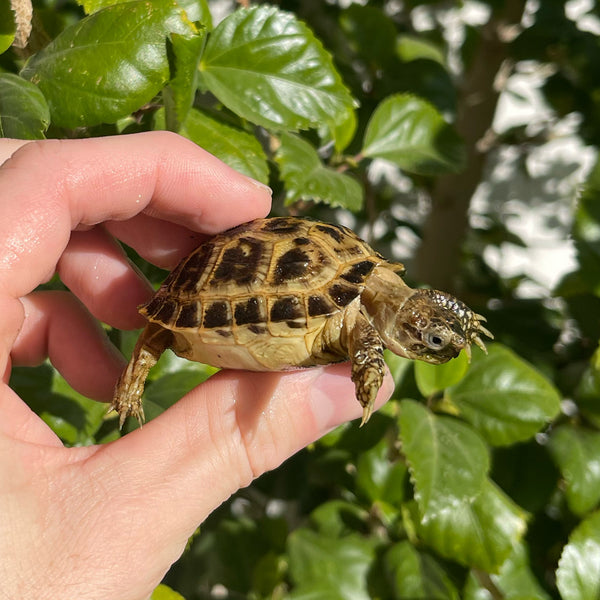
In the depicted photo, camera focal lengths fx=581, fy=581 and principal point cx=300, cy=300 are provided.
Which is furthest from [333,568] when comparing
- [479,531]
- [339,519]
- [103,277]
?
[103,277]

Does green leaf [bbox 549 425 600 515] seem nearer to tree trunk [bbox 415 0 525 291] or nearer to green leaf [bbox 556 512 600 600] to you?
green leaf [bbox 556 512 600 600]

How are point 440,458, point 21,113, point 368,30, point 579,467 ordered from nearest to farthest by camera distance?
point 21,113, point 440,458, point 579,467, point 368,30

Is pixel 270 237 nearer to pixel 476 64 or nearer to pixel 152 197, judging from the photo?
pixel 152 197

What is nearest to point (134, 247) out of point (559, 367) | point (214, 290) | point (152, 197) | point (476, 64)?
point (152, 197)

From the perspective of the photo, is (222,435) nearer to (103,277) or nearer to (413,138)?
(103,277)

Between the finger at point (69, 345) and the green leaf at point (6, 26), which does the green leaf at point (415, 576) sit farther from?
the green leaf at point (6, 26)
